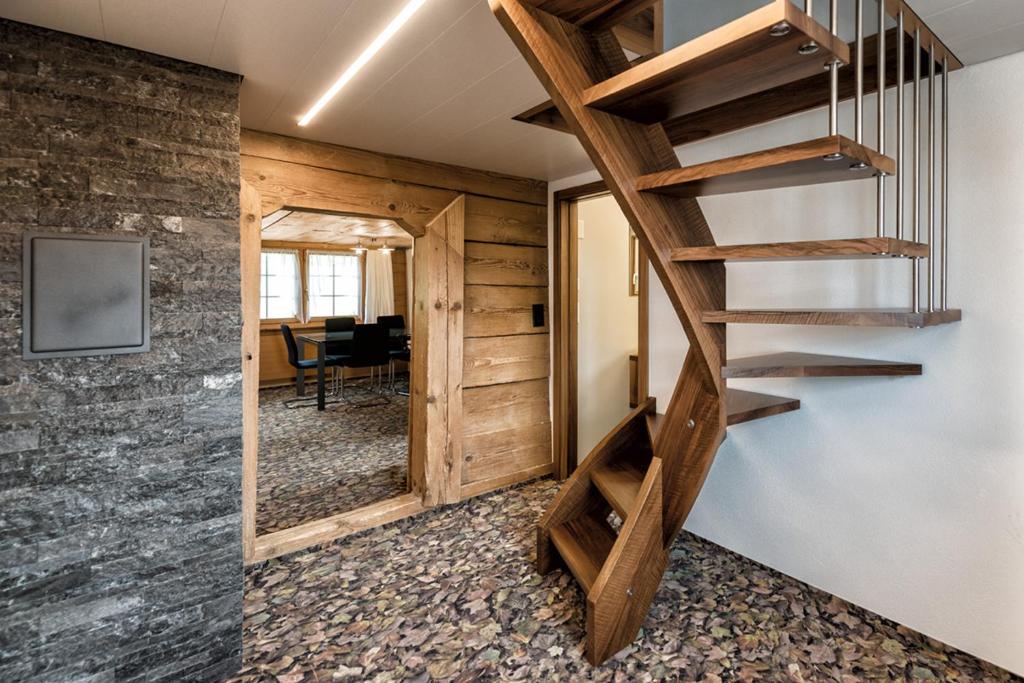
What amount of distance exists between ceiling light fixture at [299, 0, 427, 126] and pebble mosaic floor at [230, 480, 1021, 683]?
195 cm

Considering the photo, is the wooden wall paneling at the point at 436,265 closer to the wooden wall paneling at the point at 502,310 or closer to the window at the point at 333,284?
the wooden wall paneling at the point at 502,310

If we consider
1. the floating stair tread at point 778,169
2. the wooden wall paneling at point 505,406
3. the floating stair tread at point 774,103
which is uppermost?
the floating stair tread at point 774,103

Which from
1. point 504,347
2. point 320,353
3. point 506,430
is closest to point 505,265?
point 504,347

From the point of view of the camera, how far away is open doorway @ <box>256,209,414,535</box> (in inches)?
133

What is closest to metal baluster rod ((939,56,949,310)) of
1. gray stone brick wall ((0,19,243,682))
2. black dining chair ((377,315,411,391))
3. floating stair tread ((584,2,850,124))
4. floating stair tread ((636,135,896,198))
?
floating stair tread ((636,135,896,198))

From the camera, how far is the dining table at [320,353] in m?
5.80

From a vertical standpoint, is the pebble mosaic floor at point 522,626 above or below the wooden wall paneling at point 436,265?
below

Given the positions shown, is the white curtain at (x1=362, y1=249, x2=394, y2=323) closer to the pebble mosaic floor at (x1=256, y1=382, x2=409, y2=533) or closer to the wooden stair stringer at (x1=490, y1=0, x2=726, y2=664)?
the pebble mosaic floor at (x1=256, y1=382, x2=409, y2=533)

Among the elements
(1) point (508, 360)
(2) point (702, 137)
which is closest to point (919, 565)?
(2) point (702, 137)

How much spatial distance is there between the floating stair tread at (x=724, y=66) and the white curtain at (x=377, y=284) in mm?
7440

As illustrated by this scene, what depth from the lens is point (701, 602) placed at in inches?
83.8

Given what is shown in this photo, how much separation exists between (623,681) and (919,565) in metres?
1.13

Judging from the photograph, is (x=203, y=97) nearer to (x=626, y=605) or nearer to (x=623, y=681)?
(x=626, y=605)

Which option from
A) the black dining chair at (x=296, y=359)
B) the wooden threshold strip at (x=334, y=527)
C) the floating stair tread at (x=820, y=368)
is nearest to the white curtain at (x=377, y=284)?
the black dining chair at (x=296, y=359)
